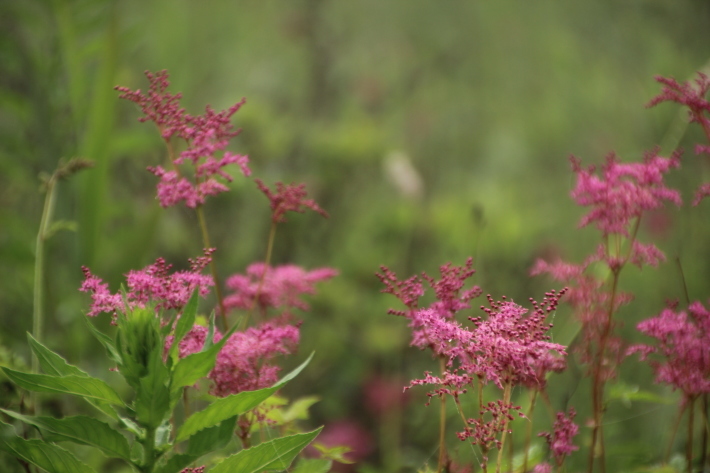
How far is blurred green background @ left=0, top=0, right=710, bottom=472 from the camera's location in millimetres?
1082

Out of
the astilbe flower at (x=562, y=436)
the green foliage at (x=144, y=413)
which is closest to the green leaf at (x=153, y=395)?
the green foliage at (x=144, y=413)

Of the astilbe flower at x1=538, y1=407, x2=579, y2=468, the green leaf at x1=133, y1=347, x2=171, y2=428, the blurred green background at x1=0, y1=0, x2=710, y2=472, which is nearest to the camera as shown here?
the green leaf at x1=133, y1=347, x2=171, y2=428

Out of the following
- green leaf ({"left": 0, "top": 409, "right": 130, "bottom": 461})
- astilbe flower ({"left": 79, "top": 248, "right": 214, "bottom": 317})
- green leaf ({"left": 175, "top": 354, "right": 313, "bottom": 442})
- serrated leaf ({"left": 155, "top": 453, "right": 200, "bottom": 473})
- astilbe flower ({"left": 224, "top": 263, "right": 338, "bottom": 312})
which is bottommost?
serrated leaf ({"left": 155, "top": 453, "right": 200, "bottom": 473})

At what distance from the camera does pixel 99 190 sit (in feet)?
3.09

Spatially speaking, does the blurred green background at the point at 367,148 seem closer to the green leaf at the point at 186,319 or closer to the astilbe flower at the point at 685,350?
the astilbe flower at the point at 685,350

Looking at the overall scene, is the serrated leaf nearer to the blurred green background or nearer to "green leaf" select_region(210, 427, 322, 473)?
"green leaf" select_region(210, 427, 322, 473)

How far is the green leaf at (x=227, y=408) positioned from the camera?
1.23ft

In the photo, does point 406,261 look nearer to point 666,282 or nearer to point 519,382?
point 666,282

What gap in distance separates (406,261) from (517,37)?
1237 mm

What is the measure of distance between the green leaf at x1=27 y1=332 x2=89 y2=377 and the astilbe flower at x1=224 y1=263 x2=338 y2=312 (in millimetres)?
172

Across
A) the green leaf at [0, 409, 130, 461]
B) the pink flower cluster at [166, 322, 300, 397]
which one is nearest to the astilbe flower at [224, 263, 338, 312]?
the pink flower cluster at [166, 322, 300, 397]

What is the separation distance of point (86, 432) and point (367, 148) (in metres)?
1.21

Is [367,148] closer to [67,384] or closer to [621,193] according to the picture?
[621,193]

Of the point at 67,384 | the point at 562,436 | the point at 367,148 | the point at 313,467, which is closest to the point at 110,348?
the point at 67,384
